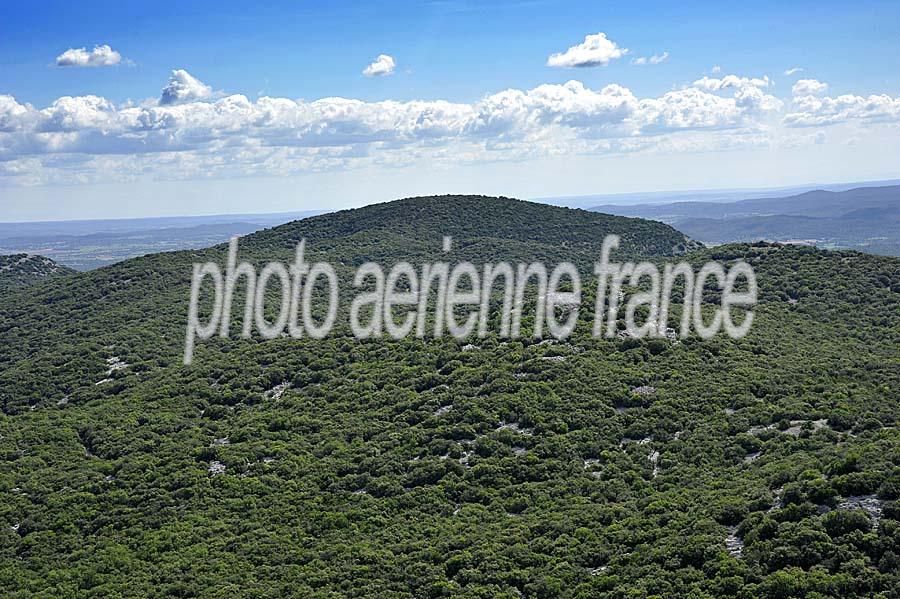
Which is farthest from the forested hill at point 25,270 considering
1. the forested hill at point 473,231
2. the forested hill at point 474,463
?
the forested hill at point 474,463

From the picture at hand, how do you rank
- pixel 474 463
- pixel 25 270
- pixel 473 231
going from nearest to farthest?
pixel 474 463 < pixel 473 231 < pixel 25 270

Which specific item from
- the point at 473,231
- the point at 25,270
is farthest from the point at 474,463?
the point at 25,270

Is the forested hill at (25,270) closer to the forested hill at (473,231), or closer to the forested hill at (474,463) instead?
the forested hill at (473,231)

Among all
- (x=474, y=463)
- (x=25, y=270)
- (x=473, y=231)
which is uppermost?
(x=473, y=231)

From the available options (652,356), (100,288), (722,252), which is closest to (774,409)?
(652,356)

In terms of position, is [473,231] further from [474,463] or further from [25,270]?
[474,463]

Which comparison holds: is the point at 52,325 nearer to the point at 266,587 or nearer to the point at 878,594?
the point at 266,587
